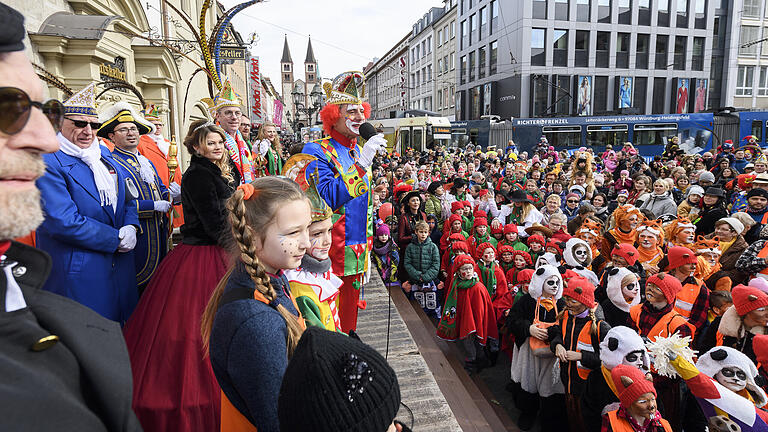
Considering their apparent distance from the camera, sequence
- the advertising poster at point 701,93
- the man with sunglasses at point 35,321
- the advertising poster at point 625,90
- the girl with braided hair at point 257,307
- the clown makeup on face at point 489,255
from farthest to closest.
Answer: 1. the advertising poster at point 701,93
2. the advertising poster at point 625,90
3. the clown makeup on face at point 489,255
4. the girl with braided hair at point 257,307
5. the man with sunglasses at point 35,321

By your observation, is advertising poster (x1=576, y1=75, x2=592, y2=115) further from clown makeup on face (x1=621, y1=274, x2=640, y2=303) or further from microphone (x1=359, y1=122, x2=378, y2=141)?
microphone (x1=359, y1=122, x2=378, y2=141)

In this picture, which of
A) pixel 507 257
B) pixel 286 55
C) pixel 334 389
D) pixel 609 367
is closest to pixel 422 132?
pixel 507 257

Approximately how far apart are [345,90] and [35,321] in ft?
9.41

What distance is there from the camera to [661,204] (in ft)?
23.0

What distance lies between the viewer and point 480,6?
123 ft

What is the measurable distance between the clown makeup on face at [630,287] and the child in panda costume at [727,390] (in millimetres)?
1061

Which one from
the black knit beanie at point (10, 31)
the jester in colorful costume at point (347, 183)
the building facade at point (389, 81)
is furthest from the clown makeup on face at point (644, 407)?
the building facade at point (389, 81)

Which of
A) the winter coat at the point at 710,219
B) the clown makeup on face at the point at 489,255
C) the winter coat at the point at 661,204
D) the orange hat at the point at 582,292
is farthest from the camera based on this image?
the winter coat at the point at 661,204

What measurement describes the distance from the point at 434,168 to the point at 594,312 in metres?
11.0

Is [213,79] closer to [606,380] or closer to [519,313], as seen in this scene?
[519,313]

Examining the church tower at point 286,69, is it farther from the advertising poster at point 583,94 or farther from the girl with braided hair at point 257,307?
the girl with braided hair at point 257,307

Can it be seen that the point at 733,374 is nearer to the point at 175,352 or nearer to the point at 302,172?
the point at 302,172

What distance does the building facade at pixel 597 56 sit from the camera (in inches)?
1308

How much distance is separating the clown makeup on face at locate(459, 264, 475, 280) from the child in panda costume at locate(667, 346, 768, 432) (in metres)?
2.40
